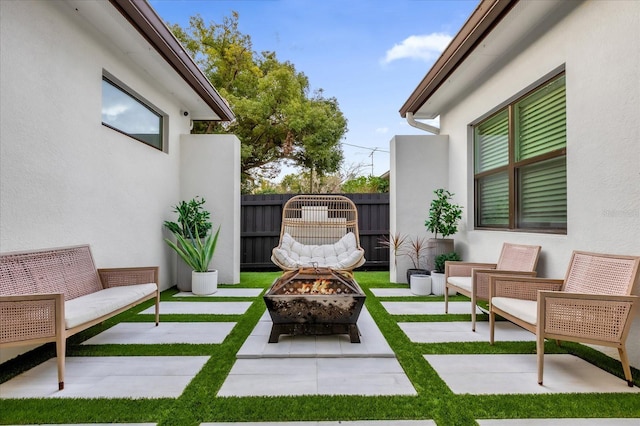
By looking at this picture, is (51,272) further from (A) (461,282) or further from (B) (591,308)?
(B) (591,308)

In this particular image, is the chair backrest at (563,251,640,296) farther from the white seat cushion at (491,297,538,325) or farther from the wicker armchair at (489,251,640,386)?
the white seat cushion at (491,297,538,325)

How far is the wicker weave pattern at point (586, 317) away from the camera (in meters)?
2.12

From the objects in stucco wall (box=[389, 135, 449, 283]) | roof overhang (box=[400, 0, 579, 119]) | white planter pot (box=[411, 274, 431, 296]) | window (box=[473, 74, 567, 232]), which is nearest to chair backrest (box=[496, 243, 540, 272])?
window (box=[473, 74, 567, 232])

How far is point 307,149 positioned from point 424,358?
899 cm

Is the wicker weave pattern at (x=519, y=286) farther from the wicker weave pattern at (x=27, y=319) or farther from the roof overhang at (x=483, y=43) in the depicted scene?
the wicker weave pattern at (x=27, y=319)

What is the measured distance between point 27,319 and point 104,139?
2397 millimetres

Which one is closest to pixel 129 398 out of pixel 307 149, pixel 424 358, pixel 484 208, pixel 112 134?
pixel 424 358

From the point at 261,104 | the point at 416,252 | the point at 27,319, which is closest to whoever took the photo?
the point at 27,319

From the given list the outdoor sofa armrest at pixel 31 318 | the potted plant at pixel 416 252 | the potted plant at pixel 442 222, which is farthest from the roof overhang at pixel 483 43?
the outdoor sofa armrest at pixel 31 318

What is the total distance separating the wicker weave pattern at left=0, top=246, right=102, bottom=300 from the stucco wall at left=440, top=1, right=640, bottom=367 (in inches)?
177

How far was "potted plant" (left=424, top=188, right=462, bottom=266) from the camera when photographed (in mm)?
5078

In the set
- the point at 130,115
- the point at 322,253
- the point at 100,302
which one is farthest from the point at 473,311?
the point at 130,115

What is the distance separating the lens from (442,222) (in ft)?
17.0

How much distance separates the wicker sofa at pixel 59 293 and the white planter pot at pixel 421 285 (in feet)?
11.2
